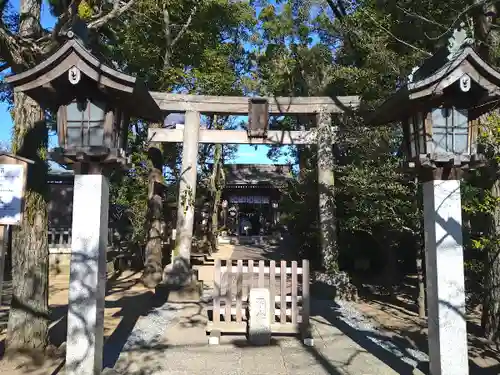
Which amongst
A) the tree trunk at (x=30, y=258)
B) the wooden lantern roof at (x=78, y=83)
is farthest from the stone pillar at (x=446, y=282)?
the tree trunk at (x=30, y=258)

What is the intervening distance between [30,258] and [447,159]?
539cm

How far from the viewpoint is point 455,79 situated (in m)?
4.45

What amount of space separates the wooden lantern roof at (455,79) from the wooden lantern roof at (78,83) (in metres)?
3.13

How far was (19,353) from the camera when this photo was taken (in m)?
5.46

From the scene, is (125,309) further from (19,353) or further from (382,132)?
(382,132)

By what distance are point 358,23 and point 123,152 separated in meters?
7.46

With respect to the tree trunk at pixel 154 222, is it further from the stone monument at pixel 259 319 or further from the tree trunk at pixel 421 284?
the tree trunk at pixel 421 284

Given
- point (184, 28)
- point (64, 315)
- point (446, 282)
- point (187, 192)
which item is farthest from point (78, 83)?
point (184, 28)

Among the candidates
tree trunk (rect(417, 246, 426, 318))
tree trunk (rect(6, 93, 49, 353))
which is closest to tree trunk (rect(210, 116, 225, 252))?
tree trunk (rect(417, 246, 426, 318))

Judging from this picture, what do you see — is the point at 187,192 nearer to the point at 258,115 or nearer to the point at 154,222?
the point at 258,115

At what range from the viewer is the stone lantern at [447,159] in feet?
14.7

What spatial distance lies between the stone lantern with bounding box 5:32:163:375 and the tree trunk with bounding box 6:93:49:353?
1.09m

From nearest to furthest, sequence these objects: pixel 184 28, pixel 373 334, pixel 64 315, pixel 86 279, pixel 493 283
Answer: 1. pixel 86 279
2. pixel 493 283
3. pixel 373 334
4. pixel 64 315
5. pixel 184 28

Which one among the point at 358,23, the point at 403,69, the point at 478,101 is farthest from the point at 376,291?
the point at 478,101
